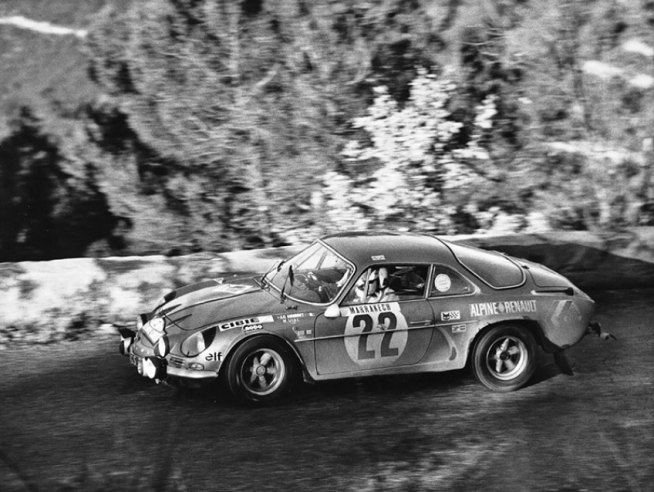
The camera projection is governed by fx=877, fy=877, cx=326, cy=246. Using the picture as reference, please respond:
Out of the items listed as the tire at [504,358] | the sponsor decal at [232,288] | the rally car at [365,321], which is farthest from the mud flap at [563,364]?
the sponsor decal at [232,288]

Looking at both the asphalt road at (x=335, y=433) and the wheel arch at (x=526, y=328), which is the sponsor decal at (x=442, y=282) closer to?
the wheel arch at (x=526, y=328)

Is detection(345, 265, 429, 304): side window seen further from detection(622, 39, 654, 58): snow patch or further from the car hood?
detection(622, 39, 654, 58): snow patch

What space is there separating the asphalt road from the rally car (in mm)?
295

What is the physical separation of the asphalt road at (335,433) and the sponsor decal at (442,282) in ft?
2.90

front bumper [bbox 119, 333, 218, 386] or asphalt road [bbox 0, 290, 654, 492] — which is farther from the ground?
front bumper [bbox 119, 333, 218, 386]

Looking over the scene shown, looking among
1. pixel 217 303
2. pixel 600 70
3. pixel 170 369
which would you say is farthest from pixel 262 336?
pixel 600 70

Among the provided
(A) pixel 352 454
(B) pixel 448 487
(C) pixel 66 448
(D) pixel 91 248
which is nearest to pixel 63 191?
(D) pixel 91 248

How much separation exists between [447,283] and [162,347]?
251 centimetres

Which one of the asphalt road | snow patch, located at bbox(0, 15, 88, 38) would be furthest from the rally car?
snow patch, located at bbox(0, 15, 88, 38)

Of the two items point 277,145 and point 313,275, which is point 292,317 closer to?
point 313,275

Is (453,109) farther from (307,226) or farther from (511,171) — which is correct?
(307,226)

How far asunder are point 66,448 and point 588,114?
951 centimetres

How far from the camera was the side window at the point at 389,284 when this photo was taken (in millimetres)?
7473

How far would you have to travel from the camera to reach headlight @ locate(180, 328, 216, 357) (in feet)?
23.1
